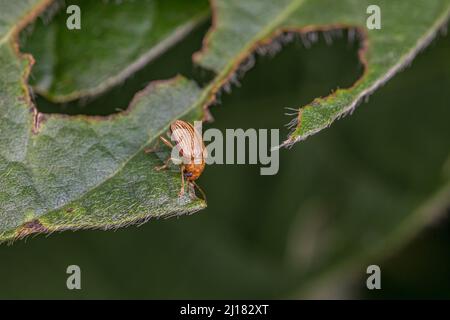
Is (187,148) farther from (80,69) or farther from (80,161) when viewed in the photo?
(80,69)

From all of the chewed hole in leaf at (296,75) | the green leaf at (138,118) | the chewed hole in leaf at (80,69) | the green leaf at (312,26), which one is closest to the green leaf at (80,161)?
the green leaf at (138,118)

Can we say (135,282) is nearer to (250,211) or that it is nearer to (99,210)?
(250,211)

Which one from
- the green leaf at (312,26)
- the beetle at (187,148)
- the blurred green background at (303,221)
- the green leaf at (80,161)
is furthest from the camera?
the blurred green background at (303,221)

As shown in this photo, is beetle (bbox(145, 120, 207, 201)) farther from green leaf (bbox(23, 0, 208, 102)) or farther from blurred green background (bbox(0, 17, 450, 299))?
blurred green background (bbox(0, 17, 450, 299))

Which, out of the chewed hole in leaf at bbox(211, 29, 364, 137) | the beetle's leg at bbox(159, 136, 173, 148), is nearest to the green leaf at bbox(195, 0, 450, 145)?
the beetle's leg at bbox(159, 136, 173, 148)

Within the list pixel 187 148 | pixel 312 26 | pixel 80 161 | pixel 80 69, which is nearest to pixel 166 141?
pixel 187 148

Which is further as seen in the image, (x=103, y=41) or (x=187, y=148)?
(x=103, y=41)

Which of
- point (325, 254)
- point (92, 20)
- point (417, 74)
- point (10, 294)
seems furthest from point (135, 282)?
point (417, 74)

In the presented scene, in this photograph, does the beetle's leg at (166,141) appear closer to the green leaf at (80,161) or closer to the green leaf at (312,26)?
the green leaf at (80,161)
